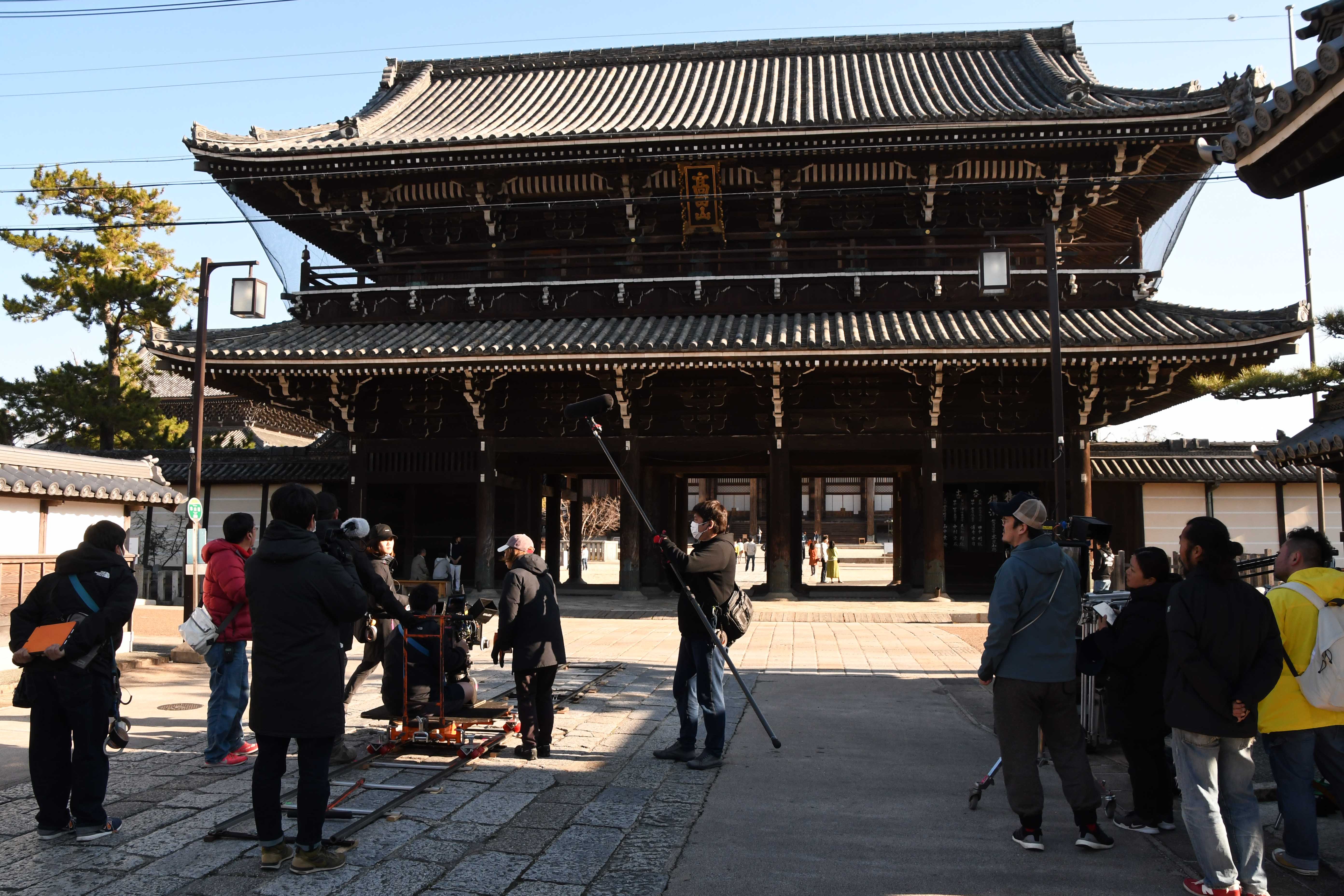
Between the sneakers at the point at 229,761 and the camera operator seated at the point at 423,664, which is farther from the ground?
the camera operator seated at the point at 423,664

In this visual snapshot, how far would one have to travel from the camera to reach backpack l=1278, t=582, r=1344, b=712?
428cm

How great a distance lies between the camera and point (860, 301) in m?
17.2

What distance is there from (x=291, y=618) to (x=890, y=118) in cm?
1523

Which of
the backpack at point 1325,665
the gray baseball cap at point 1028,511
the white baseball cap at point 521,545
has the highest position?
the gray baseball cap at point 1028,511

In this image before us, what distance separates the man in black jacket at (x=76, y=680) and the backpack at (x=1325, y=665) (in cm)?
612

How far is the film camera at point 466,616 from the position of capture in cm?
648

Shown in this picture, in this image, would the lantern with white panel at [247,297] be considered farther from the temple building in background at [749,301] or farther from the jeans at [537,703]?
the jeans at [537,703]

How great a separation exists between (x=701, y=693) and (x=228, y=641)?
134 inches

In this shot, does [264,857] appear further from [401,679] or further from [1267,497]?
[1267,497]

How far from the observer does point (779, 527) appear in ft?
56.9

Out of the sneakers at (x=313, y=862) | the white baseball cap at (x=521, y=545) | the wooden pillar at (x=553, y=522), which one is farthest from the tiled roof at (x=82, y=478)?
the wooden pillar at (x=553, y=522)

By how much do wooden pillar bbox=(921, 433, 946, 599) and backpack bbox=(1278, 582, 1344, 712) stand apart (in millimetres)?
12576

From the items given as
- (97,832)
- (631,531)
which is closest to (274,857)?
(97,832)

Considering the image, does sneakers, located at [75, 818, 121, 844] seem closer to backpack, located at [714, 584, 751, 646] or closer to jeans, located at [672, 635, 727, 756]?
jeans, located at [672, 635, 727, 756]
